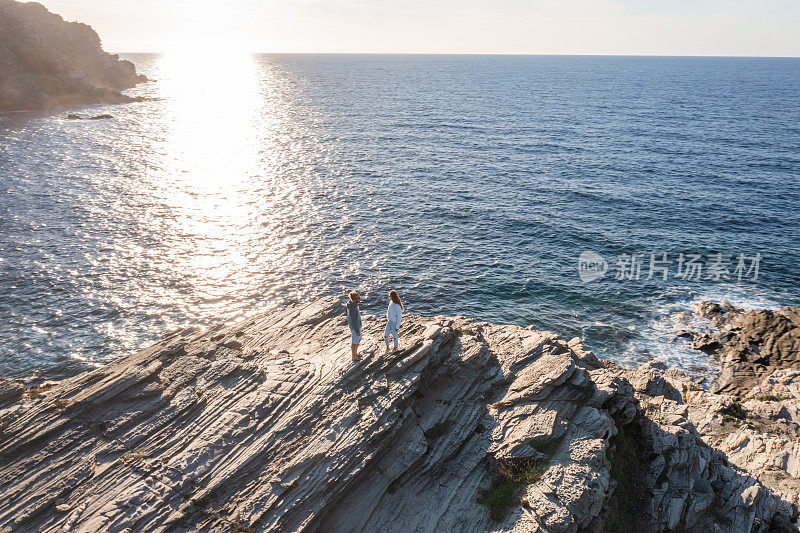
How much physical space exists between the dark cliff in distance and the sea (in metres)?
12.6

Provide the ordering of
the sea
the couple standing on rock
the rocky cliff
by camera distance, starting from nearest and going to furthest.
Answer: the rocky cliff, the couple standing on rock, the sea

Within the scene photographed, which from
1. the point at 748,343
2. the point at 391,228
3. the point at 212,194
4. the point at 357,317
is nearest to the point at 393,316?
the point at 357,317

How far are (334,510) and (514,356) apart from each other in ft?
39.3

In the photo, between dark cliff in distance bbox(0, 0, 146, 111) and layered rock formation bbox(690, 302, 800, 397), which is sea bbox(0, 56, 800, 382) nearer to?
layered rock formation bbox(690, 302, 800, 397)

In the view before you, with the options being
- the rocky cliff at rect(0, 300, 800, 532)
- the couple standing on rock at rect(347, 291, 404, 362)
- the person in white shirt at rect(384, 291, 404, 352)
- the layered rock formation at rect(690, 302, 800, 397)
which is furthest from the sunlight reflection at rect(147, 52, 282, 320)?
the layered rock formation at rect(690, 302, 800, 397)

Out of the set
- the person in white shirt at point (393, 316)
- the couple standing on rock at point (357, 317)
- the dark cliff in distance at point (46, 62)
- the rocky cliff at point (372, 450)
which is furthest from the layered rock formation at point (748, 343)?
the dark cliff in distance at point (46, 62)

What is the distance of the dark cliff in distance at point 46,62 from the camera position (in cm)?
10869

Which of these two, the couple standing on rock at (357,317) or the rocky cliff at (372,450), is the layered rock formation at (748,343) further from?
the couple standing on rock at (357,317)

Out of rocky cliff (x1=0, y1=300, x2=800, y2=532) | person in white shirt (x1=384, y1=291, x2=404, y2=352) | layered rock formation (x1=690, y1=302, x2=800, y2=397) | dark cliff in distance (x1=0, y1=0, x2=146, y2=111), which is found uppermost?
dark cliff in distance (x1=0, y1=0, x2=146, y2=111)

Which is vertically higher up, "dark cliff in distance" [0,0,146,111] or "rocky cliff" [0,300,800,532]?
"dark cliff in distance" [0,0,146,111]

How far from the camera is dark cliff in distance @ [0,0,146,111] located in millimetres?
108688

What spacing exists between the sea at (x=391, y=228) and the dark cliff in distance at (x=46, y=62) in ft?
41.3

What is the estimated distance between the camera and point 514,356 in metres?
Result: 24.2

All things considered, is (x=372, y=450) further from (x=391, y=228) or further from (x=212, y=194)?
(x=212, y=194)
